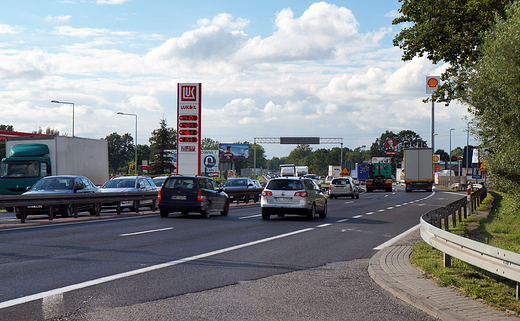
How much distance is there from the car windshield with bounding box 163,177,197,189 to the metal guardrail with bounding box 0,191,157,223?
2743 millimetres

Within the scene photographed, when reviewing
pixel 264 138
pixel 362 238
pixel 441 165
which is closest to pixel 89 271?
pixel 362 238

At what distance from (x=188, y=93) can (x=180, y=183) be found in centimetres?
1696

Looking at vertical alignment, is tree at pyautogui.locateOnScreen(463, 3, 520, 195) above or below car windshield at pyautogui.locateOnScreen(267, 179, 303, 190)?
above

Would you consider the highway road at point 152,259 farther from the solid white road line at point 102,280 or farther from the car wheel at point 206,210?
the car wheel at point 206,210

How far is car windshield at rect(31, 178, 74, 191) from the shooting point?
66.0 ft

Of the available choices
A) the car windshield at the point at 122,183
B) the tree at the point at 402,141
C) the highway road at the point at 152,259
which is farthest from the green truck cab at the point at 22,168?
the tree at the point at 402,141

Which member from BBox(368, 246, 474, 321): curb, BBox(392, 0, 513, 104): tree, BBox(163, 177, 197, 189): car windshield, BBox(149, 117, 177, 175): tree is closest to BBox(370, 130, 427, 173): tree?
BBox(149, 117, 177, 175): tree

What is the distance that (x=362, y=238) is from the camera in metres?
13.2

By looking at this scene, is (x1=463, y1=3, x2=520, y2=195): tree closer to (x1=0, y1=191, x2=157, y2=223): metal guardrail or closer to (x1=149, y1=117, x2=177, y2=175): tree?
(x1=0, y1=191, x2=157, y2=223): metal guardrail

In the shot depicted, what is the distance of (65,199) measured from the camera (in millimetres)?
19031

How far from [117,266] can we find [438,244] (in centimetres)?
499

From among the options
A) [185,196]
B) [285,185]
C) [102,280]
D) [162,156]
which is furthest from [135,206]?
[162,156]

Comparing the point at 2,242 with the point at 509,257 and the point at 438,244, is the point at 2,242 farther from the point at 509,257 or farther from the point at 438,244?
the point at 509,257

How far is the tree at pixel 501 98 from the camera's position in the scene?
15.2 metres
